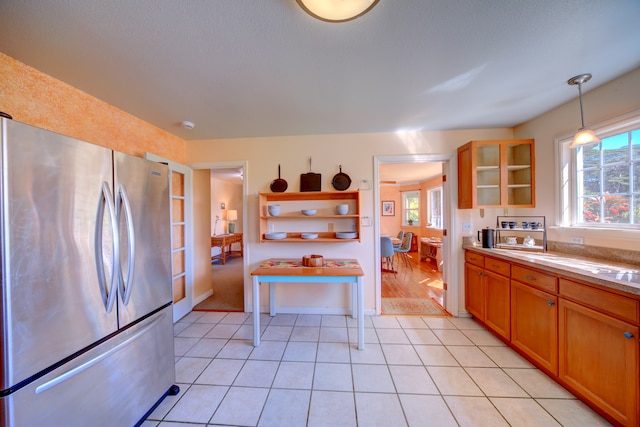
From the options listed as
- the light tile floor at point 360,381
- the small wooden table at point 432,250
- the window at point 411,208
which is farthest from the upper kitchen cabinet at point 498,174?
the window at point 411,208

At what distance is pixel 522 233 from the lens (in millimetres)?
2619

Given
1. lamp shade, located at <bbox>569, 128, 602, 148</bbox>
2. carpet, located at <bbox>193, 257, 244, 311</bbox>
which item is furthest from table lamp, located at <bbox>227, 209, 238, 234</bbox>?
lamp shade, located at <bbox>569, 128, 602, 148</bbox>

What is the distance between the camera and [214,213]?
21.4 feet

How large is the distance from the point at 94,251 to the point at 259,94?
1.57 metres

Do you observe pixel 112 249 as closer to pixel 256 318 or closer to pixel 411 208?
pixel 256 318

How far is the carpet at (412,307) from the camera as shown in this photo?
2.89m

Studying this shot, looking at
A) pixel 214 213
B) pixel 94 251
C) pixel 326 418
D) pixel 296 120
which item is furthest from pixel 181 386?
pixel 214 213

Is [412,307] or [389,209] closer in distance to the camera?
[412,307]

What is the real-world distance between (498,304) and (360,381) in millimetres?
1594

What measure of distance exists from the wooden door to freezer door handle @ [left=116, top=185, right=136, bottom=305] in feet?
9.81

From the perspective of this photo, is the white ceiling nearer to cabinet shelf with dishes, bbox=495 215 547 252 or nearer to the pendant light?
the pendant light

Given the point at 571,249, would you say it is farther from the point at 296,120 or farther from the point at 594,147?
the point at 296,120

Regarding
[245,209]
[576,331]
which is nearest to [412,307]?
[576,331]

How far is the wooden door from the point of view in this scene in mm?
2098
